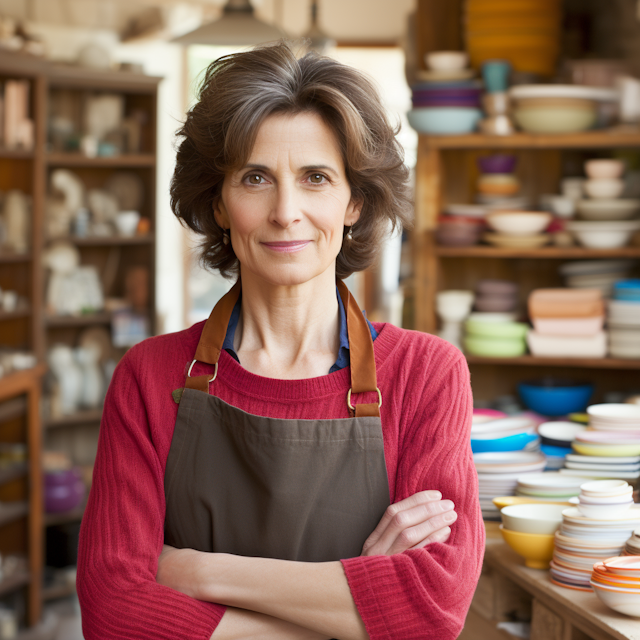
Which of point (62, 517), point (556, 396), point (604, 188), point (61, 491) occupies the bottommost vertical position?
point (62, 517)

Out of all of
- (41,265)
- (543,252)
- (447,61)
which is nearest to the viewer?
(543,252)

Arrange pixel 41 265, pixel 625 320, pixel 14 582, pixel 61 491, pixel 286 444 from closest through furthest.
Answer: pixel 286 444
pixel 625 320
pixel 14 582
pixel 41 265
pixel 61 491

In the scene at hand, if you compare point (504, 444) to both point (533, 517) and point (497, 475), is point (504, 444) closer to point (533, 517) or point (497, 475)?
point (497, 475)

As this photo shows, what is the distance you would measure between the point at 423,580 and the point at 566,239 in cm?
218

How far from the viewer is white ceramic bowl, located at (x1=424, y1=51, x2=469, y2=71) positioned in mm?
3287

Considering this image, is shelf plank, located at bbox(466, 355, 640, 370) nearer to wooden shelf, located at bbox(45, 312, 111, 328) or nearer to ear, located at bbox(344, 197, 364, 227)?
ear, located at bbox(344, 197, 364, 227)

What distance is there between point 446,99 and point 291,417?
2.13m

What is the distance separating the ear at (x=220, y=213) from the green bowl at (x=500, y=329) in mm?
1858

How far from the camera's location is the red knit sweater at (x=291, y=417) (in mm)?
1327

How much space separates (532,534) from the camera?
163 cm

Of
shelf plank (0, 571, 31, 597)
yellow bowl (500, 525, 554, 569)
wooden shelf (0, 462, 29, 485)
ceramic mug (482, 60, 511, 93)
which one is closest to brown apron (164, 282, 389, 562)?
yellow bowl (500, 525, 554, 569)

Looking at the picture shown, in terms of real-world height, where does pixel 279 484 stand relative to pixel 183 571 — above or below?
above

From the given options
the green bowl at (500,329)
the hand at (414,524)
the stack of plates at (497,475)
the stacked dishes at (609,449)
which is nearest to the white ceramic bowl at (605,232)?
the green bowl at (500,329)

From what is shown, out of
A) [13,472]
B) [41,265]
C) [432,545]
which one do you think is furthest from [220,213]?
[41,265]
